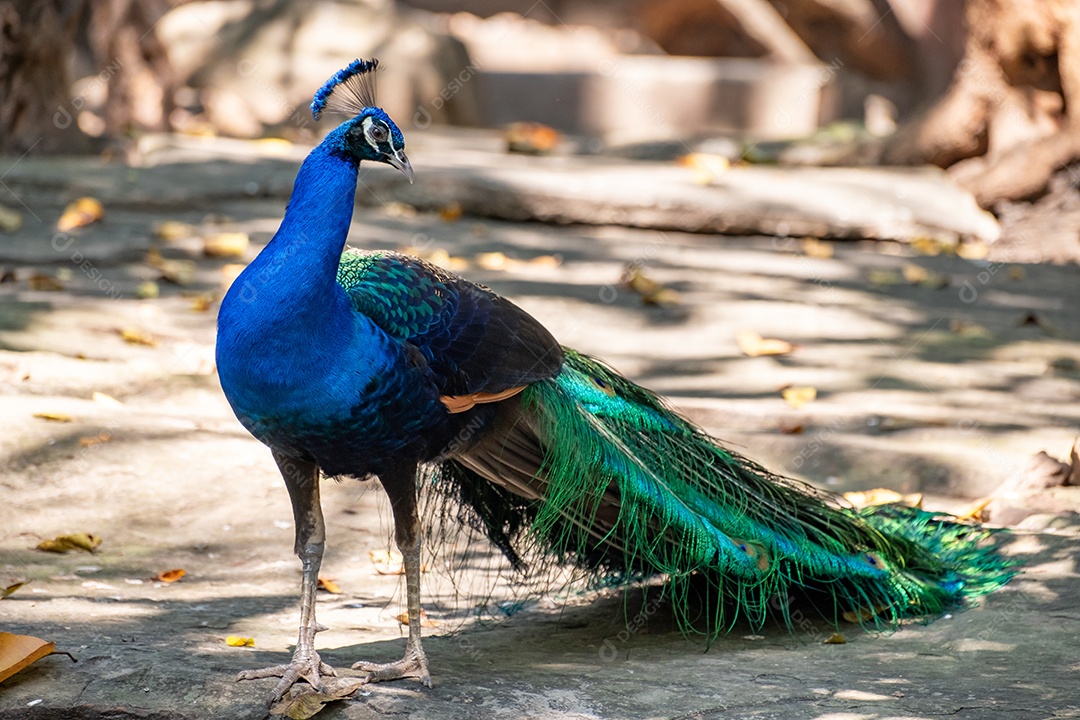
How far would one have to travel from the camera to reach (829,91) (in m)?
17.2

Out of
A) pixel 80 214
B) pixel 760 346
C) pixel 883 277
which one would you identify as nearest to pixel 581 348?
pixel 760 346

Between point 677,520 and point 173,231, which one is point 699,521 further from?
point 173,231

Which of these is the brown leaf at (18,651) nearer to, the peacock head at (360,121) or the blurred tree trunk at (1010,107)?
the peacock head at (360,121)

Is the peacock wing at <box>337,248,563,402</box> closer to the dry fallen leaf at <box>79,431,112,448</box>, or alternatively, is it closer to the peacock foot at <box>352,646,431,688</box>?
the peacock foot at <box>352,646,431,688</box>

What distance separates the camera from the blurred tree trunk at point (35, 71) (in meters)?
8.80

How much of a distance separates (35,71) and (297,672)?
7236 mm

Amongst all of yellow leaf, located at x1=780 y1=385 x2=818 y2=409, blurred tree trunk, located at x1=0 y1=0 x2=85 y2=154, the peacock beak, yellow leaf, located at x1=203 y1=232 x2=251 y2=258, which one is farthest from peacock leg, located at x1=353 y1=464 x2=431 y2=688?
blurred tree trunk, located at x1=0 y1=0 x2=85 y2=154

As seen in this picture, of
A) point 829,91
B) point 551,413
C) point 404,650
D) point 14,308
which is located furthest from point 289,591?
point 829,91

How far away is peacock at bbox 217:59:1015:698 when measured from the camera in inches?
125

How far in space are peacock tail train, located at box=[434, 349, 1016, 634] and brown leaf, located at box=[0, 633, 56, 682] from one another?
4.20 ft

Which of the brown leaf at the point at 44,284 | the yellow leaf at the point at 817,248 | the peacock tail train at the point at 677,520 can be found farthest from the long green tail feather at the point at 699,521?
the yellow leaf at the point at 817,248

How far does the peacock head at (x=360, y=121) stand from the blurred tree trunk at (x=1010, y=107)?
750 cm

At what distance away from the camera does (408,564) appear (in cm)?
358

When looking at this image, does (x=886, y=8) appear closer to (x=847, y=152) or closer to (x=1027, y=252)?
(x=847, y=152)
